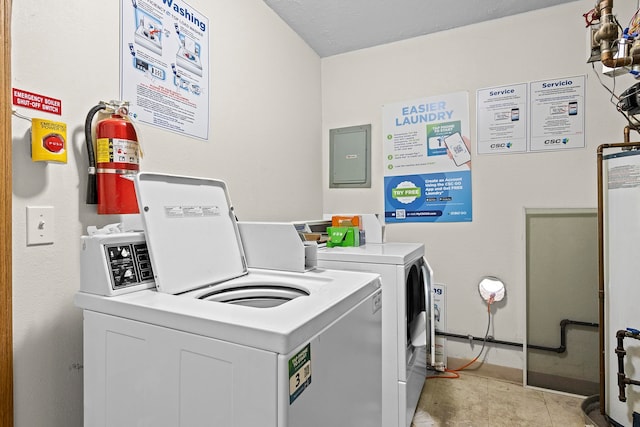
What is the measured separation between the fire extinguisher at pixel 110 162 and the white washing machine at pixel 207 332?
11 cm

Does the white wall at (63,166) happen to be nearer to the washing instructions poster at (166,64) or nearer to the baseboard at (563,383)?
the washing instructions poster at (166,64)

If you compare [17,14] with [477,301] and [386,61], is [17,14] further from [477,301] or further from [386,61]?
[477,301]

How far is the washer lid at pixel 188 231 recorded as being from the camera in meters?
1.16

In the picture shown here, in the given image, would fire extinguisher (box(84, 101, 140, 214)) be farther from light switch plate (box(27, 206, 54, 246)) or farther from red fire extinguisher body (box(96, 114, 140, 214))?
light switch plate (box(27, 206, 54, 246))

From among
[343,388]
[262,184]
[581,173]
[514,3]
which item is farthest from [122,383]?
[514,3]

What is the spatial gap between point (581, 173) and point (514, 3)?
4.07 feet

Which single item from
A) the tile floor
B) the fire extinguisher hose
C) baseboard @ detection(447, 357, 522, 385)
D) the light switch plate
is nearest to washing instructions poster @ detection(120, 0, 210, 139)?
the fire extinguisher hose

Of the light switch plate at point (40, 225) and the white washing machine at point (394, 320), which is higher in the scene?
the light switch plate at point (40, 225)

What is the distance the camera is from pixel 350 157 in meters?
2.93

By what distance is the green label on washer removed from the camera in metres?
0.76

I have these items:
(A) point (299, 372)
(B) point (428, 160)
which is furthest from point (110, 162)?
(B) point (428, 160)

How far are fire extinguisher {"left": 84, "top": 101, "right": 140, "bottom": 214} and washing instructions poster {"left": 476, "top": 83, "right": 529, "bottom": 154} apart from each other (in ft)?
7.58

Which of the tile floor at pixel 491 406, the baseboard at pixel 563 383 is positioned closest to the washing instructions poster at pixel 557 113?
the baseboard at pixel 563 383

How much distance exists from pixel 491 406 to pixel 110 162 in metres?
2.46
